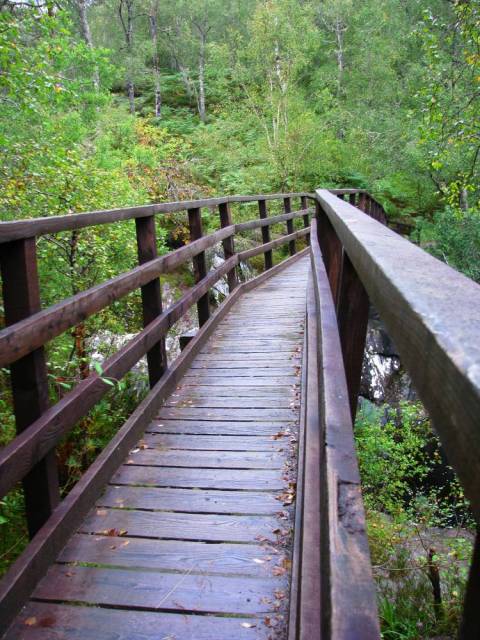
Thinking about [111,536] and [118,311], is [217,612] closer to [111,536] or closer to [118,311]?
[111,536]

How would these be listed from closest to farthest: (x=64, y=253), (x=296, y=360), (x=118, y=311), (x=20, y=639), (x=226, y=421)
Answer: (x=20, y=639) < (x=226, y=421) < (x=296, y=360) < (x=64, y=253) < (x=118, y=311)

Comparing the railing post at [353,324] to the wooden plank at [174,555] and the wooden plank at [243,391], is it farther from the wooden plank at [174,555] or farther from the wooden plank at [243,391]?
the wooden plank at [243,391]

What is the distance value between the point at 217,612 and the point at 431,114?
8.89 meters

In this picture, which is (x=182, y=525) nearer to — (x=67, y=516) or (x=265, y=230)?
(x=67, y=516)

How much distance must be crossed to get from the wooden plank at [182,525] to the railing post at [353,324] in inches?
29.7

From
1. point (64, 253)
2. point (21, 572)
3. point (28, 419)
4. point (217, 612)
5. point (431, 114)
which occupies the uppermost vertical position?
point (431, 114)

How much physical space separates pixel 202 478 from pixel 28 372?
3.81 feet

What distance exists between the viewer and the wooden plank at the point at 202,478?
2869 millimetres

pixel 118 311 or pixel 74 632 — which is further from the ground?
pixel 118 311

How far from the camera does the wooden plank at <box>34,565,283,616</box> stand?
6.69 feet

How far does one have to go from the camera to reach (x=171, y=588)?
2.13m

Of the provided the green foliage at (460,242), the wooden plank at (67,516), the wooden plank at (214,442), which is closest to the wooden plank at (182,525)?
the wooden plank at (67,516)

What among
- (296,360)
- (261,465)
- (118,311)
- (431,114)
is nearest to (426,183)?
(431,114)

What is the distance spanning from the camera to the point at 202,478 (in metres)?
2.96
